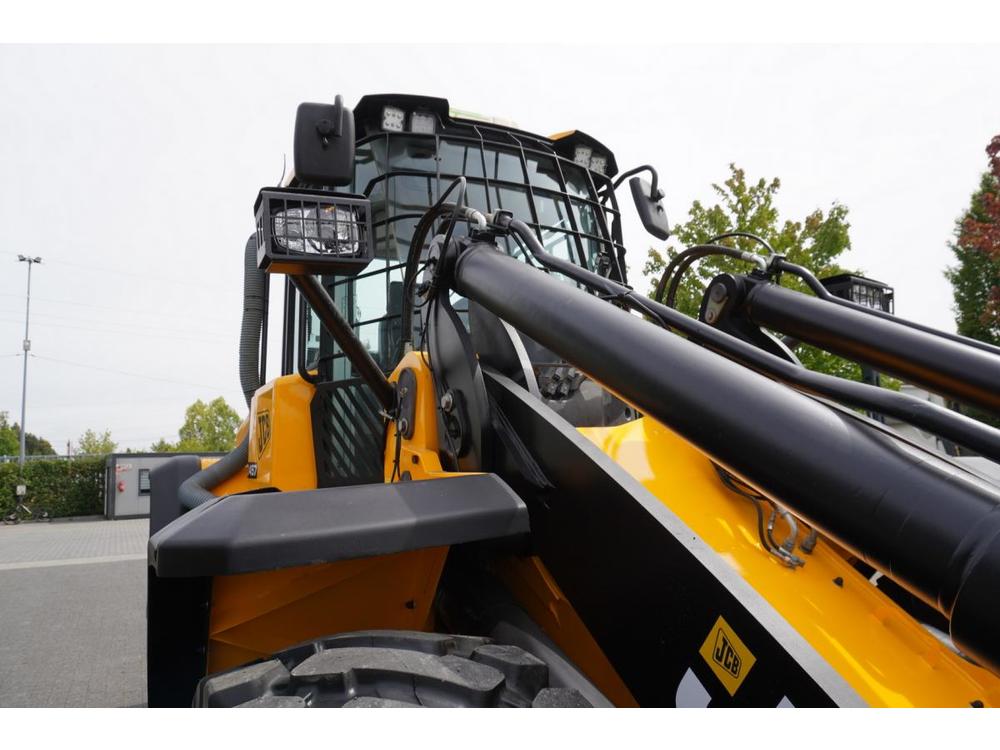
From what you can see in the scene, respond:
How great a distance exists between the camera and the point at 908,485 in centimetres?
102

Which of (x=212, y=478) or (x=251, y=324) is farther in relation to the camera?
(x=251, y=324)

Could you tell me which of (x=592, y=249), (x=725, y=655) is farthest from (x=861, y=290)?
(x=725, y=655)

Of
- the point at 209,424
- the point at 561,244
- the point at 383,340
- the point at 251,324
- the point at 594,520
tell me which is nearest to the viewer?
the point at 594,520

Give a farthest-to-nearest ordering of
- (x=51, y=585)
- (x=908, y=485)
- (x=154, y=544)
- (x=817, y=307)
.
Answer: (x=51, y=585) → (x=817, y=307) → (x=154, y=544) → (x=908, y=485)

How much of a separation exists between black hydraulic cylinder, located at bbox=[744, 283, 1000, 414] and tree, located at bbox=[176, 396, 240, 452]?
51.8 meters

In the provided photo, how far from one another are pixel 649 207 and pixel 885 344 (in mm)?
1648

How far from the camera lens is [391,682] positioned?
1.50 metres

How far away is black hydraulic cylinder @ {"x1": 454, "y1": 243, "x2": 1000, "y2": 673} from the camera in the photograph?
3.05 feet

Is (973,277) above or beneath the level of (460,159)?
above

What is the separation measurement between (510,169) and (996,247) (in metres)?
→ 16.7

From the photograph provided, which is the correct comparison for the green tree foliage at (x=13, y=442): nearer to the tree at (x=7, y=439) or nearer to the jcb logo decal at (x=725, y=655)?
the tree at (x=7, y=439)

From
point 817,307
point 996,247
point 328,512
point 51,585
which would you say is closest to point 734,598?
point 328,512

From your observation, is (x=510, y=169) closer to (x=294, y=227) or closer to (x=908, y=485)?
(x=294, y=227)

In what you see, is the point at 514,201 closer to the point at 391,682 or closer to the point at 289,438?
the point at 289,438
